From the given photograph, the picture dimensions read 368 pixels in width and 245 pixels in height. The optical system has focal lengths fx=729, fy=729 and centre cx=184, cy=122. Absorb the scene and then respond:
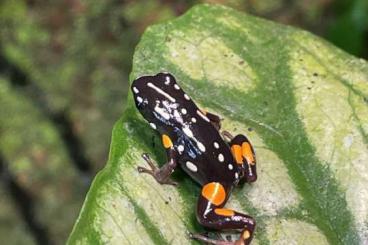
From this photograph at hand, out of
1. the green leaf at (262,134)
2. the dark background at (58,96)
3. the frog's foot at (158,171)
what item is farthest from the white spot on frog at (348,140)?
the dark background at (58,96)

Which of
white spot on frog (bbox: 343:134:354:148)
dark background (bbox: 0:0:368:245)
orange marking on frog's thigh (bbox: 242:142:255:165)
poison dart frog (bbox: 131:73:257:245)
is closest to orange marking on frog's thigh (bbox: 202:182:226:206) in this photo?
poison dart frog (bbox: 131:73:257:245)

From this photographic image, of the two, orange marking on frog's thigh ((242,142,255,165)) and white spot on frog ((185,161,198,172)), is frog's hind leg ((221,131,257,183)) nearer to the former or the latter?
orange marking on frog's thigh ((242,142,255,165))

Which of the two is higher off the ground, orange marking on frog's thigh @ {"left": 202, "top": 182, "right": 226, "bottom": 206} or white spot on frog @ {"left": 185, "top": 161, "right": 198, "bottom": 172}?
white spot on frog @ {"left": 185, "top": 161, "right": 198, "bottom": 172}

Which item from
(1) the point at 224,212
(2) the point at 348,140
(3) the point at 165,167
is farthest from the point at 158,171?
(2) the point at 348,140

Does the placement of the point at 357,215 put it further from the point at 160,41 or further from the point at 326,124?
the point at 160,41

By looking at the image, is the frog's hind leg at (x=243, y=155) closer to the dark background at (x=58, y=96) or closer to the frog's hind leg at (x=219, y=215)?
the frog's hind leg at (x=219, y=215)

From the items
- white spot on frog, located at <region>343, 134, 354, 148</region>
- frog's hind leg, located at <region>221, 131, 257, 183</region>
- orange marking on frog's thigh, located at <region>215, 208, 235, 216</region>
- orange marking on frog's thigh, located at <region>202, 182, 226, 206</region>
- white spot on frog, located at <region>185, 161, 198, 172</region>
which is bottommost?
orange marking on frog's thigh, located at <region>215, 208, 235, 216</region>

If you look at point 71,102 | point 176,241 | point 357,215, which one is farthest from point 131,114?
point 71,102

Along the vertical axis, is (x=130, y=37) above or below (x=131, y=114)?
below
